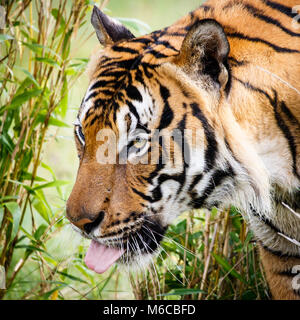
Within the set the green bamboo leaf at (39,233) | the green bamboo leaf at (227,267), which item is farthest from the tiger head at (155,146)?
the green bamboo leaf at (39,233)

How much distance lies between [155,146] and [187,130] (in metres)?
0.11

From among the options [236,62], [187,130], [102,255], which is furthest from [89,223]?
[236,62]

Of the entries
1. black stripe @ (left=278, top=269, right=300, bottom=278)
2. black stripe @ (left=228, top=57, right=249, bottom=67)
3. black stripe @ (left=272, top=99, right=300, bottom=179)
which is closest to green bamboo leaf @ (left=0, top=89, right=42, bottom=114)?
black stripe @ (left=228, top=57, right=249, bottom=67)

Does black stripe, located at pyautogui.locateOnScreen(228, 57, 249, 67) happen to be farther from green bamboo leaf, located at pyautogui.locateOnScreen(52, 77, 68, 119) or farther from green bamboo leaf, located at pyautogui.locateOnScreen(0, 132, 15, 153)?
green bamboo leaf, located at pyautogui.locateOnScreen(0, 132, 15, 153)

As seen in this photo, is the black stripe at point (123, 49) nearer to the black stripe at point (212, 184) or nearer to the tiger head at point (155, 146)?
the tiger head at point (155, 146)

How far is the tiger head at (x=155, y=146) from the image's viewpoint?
152 centimetres

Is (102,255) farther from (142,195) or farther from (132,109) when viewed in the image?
(132,109)

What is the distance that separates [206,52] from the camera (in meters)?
1.51

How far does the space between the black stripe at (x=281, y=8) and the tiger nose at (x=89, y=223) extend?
869mm

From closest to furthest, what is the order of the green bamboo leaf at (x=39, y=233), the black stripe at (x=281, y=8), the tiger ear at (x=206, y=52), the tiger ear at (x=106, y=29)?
the tiger ear at (x=206, y=52)
the black stripe at (x=281, y=8)
the tiger ear at (x=106, y=29)
the green bamboo leaf at (x=39, y=233)
